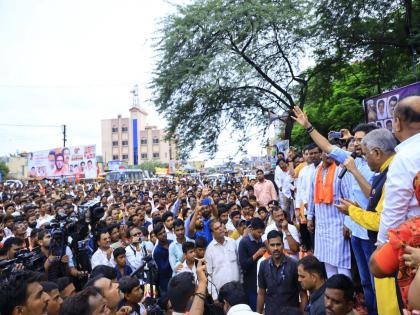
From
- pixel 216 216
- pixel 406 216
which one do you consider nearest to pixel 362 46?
pixel 216 216

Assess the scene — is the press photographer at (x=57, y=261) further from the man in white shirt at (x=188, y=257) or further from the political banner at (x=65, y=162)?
the political banner at (x=65, y=162)

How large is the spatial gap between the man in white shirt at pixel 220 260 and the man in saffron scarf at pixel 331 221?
1418 mm

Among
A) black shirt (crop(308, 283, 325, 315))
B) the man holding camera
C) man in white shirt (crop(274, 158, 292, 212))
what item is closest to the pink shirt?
man in white shirt (crop(274, 158, 292, 212))

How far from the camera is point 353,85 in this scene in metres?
17.2

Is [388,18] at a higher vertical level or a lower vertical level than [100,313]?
higher

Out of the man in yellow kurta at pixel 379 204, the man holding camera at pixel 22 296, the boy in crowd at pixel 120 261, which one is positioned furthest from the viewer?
the boy in crowd at pixel 120 261

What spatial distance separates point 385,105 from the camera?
6.62 meters

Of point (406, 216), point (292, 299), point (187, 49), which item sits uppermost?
point (187, 49)

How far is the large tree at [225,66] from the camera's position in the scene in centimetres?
1419

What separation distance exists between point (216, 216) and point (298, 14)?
9228mm

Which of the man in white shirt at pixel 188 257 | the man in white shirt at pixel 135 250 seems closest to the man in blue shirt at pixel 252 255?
the man in white shirt at pixel 188 257

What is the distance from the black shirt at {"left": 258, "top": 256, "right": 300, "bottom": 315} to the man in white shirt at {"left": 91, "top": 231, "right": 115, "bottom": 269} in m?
2.47

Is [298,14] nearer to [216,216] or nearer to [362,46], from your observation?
[362,46]

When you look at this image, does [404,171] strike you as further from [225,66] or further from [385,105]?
[225,66]
